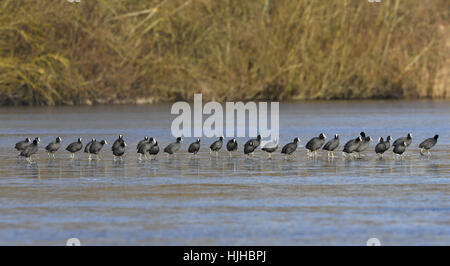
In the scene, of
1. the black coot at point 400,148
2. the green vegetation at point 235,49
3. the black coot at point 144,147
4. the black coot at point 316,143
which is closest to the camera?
the black coot at point 400,148

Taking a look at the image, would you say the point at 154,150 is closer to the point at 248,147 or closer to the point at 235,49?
the point at 248,147

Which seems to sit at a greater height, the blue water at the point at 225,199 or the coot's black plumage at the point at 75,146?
the coot's black plumage at the point at 75,146

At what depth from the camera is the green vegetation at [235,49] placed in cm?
4341

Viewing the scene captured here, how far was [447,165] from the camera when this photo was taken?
1750 centimetres

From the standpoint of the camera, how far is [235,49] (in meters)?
47.2

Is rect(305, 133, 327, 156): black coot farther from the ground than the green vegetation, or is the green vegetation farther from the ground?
the green vegetation

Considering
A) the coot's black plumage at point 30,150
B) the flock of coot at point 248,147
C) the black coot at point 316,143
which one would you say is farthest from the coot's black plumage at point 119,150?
the black coot at point 316,143

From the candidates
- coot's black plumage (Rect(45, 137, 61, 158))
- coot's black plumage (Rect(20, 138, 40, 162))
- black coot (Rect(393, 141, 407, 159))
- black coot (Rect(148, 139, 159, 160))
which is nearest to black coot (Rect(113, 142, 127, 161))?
black coot (Rect(148, 139, 159, 160))

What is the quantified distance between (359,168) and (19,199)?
6164 millimetres

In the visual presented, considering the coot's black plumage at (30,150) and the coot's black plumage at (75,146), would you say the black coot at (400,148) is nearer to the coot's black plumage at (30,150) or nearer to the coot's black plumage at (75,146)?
the coot's black plumage at (75,146)

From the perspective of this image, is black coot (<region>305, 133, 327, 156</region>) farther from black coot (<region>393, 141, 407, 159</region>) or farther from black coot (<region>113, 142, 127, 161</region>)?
black coot (<region>113, 142, 127, 161</region>)

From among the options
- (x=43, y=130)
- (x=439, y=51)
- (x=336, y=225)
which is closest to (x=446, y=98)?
(x=439, y=51)

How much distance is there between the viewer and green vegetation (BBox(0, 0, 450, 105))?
4341 cm

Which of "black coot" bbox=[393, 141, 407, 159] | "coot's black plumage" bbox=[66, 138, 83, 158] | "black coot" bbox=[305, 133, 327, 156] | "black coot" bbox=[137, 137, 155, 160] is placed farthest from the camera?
"coot's black plumage" bbox=[66, 138, 83, 158]
